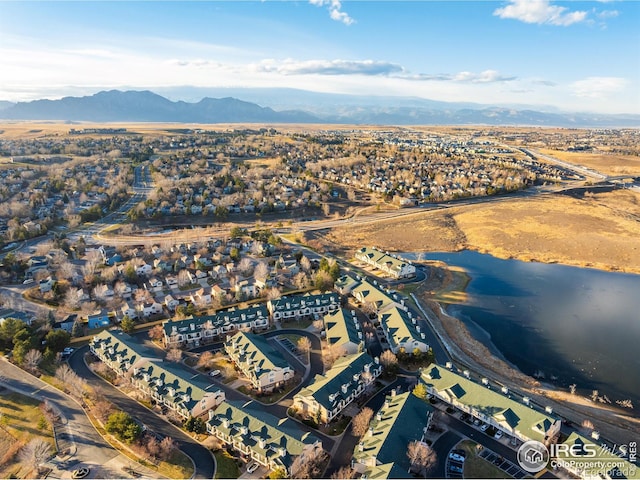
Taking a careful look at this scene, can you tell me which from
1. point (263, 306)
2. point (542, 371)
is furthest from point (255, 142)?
point (542, 371)

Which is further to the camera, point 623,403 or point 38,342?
point 38,342

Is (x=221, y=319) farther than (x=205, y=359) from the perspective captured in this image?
Yes

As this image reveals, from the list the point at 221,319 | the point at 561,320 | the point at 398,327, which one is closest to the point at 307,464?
the point at 398,327

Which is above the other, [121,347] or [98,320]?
[121,347]

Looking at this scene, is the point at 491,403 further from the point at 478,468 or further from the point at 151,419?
the point at 151,419

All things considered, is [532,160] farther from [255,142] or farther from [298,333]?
[298,333]
